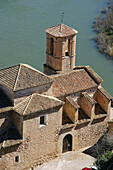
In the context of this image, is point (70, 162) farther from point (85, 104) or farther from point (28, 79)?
point (28, 79)

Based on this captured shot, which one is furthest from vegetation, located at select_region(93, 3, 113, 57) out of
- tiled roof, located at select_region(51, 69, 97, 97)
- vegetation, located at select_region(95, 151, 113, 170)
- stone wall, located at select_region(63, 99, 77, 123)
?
vegetation, located at select_region(95, 151, 113, 170)

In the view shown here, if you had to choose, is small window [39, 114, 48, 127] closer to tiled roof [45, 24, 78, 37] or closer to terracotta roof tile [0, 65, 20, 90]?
terracotta roof tile [0, 65, 20, 90]

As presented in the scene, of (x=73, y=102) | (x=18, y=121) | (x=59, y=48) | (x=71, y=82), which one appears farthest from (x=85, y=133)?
(x=59, y=48)

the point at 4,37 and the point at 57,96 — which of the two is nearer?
the point at 57,96

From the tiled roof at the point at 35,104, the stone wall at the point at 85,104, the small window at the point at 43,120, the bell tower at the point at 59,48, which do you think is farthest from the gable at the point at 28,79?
the bell tower at the point at 59,48

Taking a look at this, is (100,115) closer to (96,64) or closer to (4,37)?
(96,64)

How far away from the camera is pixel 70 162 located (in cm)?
2341

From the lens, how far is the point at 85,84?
2445 centimetres

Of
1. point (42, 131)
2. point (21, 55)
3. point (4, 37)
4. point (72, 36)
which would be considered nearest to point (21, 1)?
point (4, 37)

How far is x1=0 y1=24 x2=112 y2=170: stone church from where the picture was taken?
2130 cm

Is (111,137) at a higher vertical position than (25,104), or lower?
lower

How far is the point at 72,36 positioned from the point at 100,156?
7.34 m

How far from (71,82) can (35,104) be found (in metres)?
3.59

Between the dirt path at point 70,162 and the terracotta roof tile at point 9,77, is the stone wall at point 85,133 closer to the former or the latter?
the dirt path at point 70,162
